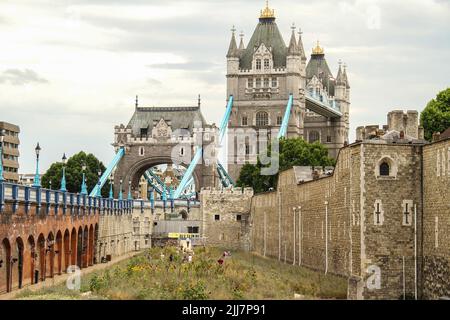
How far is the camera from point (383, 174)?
129 ft

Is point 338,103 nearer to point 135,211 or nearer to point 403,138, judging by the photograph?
point 135,211

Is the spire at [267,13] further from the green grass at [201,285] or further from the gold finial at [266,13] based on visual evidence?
the green grass at [201,285]

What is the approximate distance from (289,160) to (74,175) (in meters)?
40.0

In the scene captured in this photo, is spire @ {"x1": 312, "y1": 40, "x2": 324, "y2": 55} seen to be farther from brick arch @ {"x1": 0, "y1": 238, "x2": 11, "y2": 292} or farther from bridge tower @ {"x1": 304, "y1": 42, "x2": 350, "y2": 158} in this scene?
brick arch @ {"x1": 0, "y1": 238, "x2": 11, "y2": 292}

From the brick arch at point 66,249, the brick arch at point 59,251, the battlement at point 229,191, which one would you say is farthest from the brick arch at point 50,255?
the battlement at point 229,191

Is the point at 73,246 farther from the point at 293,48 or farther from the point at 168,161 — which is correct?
the point at 293,48

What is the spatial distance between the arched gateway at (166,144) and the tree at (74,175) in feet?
12.3

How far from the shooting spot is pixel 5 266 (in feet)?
148

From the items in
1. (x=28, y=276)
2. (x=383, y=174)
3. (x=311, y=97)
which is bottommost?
(x=28, y=276)

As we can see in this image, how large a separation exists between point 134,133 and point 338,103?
55.9 meters

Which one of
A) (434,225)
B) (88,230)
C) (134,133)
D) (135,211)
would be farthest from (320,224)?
(134,133)

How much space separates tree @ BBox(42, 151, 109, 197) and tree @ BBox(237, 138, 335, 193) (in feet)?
98.9

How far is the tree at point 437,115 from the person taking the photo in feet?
240

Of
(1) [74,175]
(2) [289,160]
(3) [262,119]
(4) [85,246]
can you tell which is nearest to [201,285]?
(4) [85,246]
